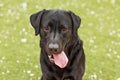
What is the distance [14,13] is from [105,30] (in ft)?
13.4

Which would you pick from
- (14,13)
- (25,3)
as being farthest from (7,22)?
(25,3)

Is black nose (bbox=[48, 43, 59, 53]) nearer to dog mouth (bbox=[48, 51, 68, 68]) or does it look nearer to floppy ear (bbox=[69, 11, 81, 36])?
dog mouth (bbox=[48, 51, 68, 68])

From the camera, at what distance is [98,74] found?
11273mm

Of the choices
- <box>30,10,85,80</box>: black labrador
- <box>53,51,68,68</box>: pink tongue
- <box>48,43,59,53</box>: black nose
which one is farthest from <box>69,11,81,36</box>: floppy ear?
<box>48,43,59,53</box>: black nose

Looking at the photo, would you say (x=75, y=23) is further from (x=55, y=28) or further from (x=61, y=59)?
(x=61, y=59)

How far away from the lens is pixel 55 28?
27.1 feet

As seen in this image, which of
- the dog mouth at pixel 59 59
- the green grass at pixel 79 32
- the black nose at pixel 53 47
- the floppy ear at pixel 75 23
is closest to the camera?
the black nose at pixel 53 47

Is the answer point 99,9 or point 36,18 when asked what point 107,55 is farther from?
point 99,9

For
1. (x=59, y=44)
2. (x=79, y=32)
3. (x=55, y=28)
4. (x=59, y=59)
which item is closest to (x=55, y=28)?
(x=55, y=28)

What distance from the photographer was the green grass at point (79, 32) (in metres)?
11.4

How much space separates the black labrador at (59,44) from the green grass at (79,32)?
2.11m

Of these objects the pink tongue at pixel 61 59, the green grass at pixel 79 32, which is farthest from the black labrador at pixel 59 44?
the green grass at pixel 79 32

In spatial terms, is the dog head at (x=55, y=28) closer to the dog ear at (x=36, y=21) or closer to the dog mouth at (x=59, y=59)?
the dog ear at (x=36, y=21)

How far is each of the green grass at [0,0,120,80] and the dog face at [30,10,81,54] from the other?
2683 millimetres
